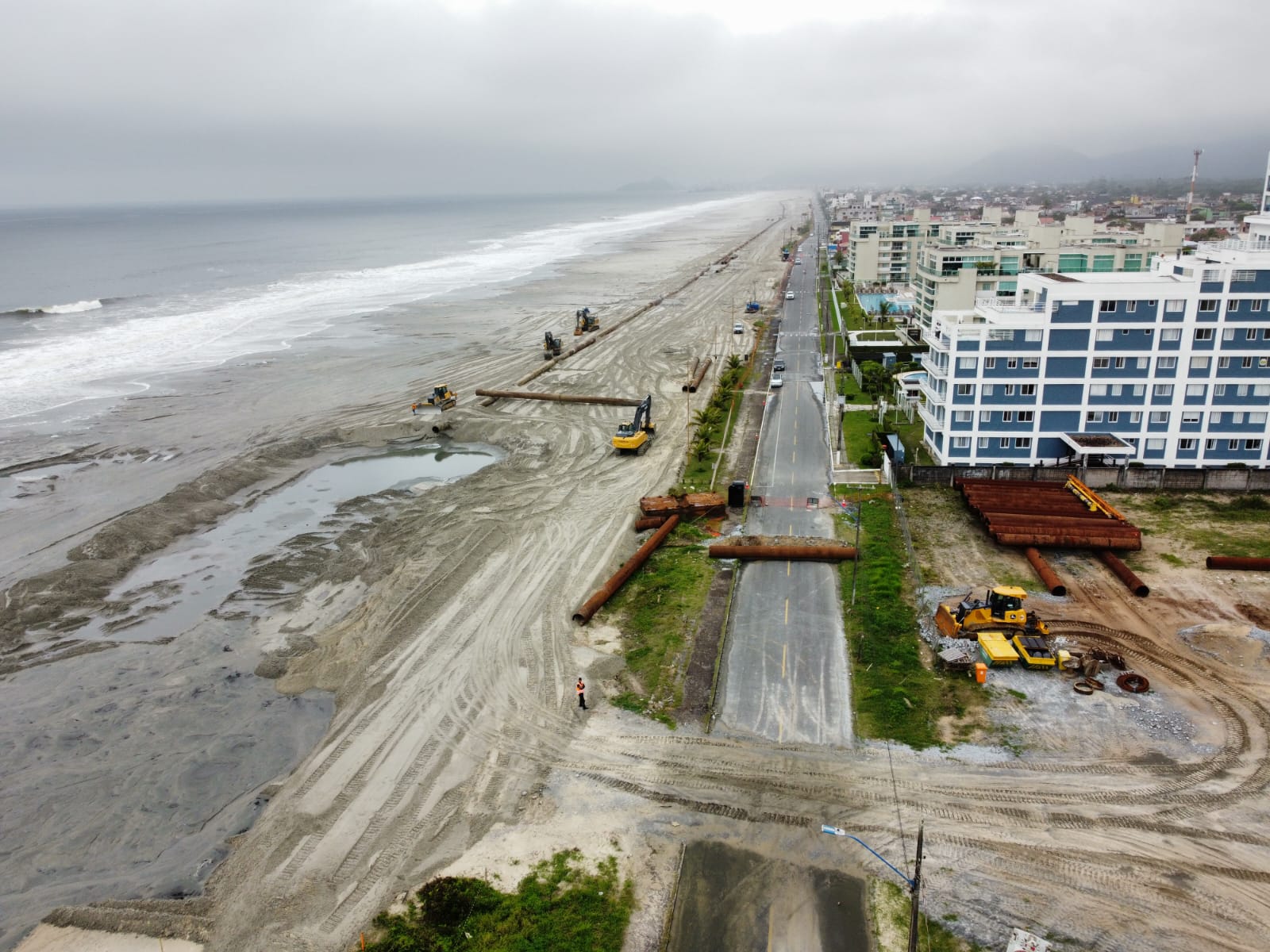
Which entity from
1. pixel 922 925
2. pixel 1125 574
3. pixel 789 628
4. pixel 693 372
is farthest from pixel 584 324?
pixel 922 925

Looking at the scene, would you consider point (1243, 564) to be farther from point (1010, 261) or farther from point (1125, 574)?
point (1010, 261)

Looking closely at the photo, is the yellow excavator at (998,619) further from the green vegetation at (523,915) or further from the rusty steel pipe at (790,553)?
the green vegetation at (523,915)

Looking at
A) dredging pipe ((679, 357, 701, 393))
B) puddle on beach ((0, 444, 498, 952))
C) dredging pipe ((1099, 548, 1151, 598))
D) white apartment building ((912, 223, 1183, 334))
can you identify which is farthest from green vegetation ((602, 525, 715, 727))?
white apartment building ((912, 223, 1183, 334))

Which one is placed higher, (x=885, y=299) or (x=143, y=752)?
(x=885, y=299)

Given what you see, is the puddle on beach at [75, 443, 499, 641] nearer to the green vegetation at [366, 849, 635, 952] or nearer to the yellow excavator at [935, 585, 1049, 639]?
the green vegetation at [366, 849, 635, 952]

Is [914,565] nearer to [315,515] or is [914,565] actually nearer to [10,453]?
[315,515]

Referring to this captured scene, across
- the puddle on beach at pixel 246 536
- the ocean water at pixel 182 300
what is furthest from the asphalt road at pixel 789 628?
the ocean water at pixel 182 300

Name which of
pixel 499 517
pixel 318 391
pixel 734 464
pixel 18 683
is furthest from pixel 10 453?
pixel 734 464
